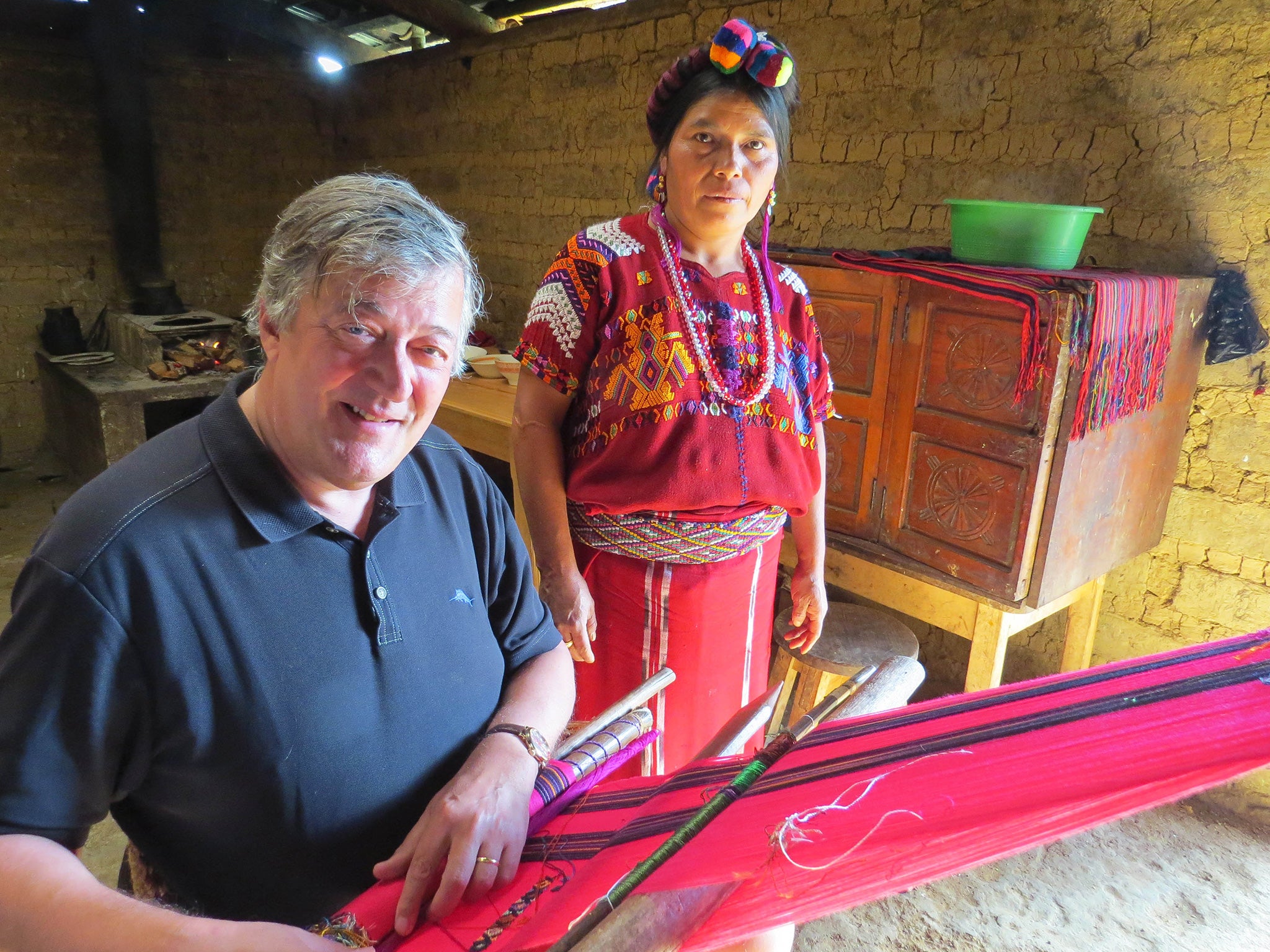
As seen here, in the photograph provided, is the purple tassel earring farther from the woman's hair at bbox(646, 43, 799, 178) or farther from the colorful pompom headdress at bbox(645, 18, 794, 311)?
the colorful pompom headdress at bbox(645, 18, 794, 311)

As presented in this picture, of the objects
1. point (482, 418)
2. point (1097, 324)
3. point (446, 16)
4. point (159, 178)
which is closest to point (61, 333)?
→ point (159, 178)

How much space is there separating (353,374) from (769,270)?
1041 millimetres

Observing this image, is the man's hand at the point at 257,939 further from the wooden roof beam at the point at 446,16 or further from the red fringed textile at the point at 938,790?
the wooden roof beam at the point at 446,16

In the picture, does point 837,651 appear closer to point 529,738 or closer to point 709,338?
point 709,338

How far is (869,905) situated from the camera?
7.35 ft

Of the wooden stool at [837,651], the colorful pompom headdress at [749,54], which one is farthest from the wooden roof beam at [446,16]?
the wooden stool at [837,651]

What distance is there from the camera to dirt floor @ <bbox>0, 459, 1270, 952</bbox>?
2107 millimetres

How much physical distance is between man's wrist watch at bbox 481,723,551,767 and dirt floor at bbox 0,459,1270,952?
1.40 meters

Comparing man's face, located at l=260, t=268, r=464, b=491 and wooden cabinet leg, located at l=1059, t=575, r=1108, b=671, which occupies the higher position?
man's face, located at l=260, t=268, r=464, b=491

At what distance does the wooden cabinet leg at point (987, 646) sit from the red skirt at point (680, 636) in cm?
80

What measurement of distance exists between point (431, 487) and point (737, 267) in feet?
2.86

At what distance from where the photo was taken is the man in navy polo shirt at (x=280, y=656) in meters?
0.78

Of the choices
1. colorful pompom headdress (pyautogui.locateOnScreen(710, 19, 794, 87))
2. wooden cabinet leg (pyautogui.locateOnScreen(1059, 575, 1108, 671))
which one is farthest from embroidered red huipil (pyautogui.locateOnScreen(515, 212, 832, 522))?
wooden cabinet leg (pyautogui.locateOnScreen(1059, 575, 1108, 671))

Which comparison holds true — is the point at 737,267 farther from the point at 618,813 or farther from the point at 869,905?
the point at 869,905
